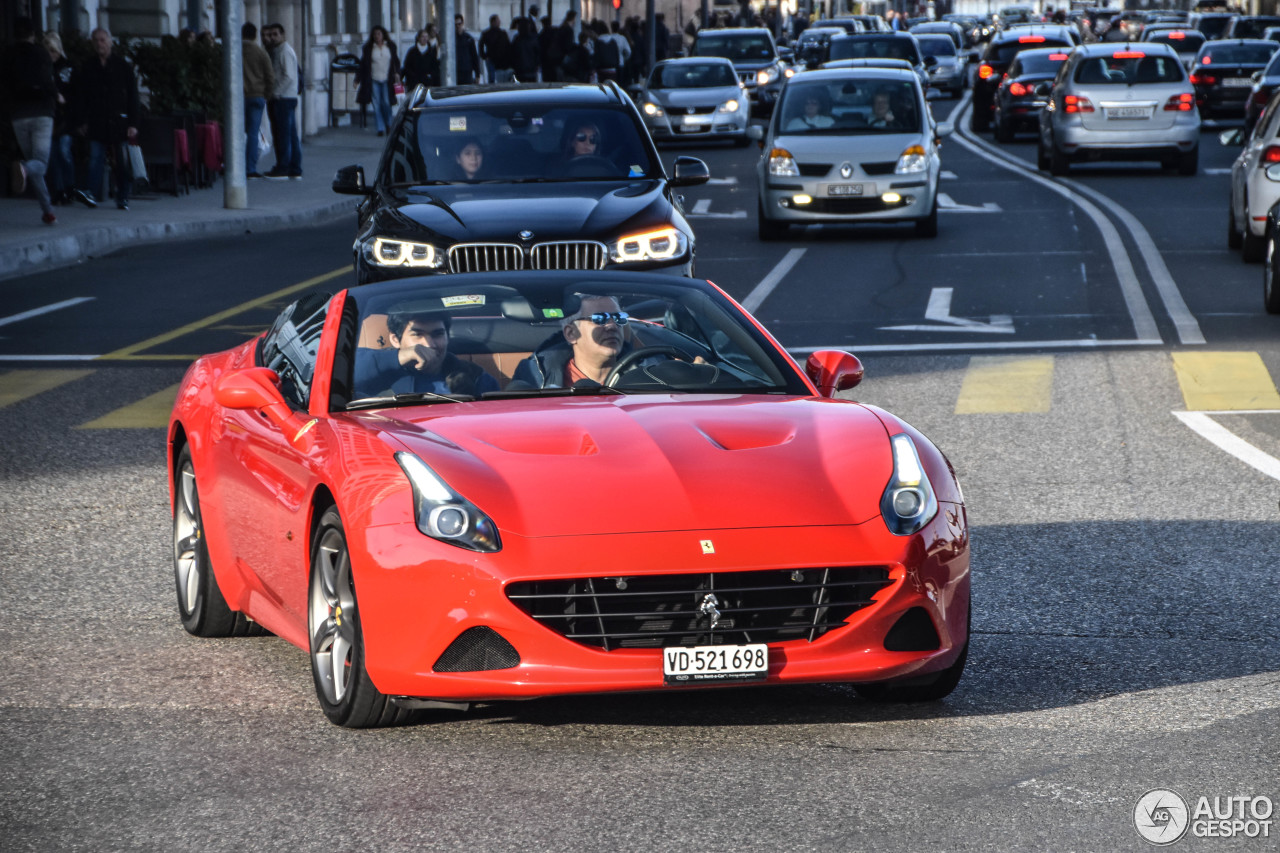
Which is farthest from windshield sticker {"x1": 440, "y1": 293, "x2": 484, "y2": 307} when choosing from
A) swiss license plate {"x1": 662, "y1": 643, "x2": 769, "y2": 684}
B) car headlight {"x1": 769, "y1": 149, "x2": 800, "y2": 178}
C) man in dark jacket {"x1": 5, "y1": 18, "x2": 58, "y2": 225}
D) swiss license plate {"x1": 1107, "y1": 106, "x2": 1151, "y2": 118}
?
swiss license plate {"x1": 1107, "y1": 106, "x2": 1151, "y2": 118}

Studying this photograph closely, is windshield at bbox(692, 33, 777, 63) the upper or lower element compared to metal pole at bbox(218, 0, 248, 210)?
lower

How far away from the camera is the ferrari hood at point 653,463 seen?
543 cm

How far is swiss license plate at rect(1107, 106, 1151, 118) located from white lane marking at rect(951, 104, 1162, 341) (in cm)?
126

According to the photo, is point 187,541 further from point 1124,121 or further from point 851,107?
point 1124,121

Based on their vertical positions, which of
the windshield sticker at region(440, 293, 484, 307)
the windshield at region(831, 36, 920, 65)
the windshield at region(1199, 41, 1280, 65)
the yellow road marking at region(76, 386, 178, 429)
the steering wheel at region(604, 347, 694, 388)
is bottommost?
the windshield at region(831, 36, 920, 65)

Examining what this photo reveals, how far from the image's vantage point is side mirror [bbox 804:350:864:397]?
6609 millimetres

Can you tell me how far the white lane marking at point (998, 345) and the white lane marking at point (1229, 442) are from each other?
2.84 m

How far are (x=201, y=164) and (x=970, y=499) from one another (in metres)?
22.4

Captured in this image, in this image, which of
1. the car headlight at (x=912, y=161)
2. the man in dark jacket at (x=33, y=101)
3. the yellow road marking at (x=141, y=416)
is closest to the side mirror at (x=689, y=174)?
the yellow road marking at (x=141, y=416)

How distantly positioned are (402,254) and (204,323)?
4110 mm

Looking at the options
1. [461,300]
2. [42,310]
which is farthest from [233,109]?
[461,300]

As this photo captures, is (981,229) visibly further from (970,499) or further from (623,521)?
(623,521)

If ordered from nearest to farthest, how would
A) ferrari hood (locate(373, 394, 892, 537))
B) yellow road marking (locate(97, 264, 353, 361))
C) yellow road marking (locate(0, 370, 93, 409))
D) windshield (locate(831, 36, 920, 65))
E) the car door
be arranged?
ferrari hood (locate(373, 394, 892, 537))
the car door
yellow road marking (locate(0, 370, 93, 409))
yellow road marking (locate(97, 264, 353, 361))
windshield (locate(831, 36, 920, 65))

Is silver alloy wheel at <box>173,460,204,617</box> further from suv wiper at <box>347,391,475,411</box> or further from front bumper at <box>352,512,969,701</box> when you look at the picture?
front bumper at <box>352,512,969,701</box>
